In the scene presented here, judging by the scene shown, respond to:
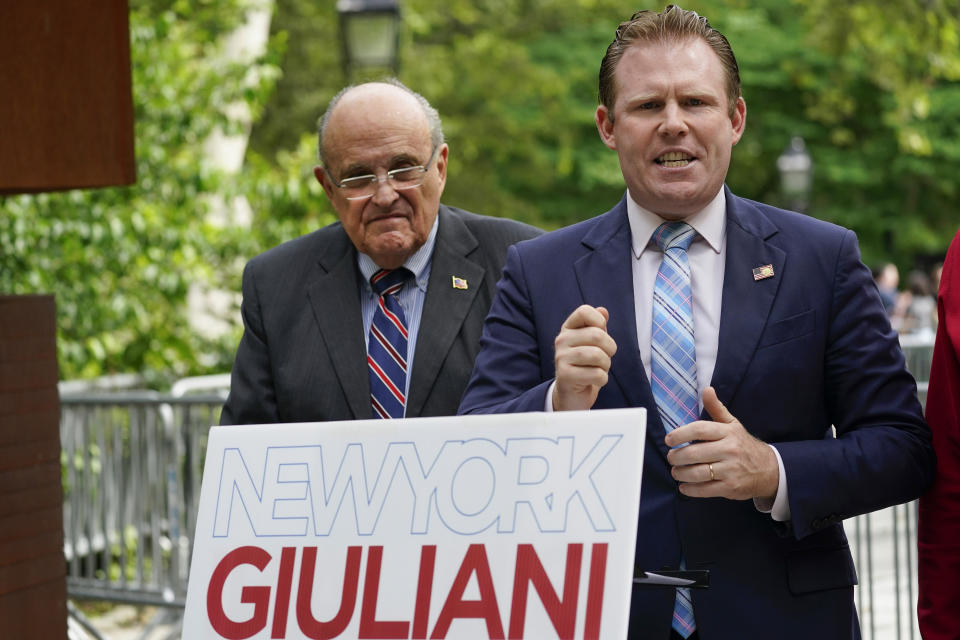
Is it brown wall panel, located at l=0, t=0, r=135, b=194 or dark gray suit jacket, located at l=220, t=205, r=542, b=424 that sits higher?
brown wall panel, located at l=0, t=0, r=135, b=194

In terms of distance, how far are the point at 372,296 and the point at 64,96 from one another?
4.79 ft

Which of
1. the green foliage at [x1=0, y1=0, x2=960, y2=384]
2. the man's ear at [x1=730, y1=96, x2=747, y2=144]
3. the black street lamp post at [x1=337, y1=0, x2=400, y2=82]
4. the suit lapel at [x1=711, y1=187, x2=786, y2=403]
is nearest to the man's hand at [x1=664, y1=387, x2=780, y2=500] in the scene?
the suit lapel at [x1=711, y1=187, x2=786, y2=403]

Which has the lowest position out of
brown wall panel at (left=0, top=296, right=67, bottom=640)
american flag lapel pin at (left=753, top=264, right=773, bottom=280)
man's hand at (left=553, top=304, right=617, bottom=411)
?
brown wall panel at (left=0, top=296, right=67, bottom=640)

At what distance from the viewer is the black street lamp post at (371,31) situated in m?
11.6

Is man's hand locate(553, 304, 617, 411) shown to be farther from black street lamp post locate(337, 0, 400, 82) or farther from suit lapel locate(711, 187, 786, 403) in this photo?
black street lamp post locate(337, 0, 400, 82)

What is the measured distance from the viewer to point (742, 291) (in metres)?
3.17

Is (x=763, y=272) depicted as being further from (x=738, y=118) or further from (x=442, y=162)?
(x=442, y=162)

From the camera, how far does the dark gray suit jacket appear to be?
420 centimetres

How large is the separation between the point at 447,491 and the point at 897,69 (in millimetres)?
14650

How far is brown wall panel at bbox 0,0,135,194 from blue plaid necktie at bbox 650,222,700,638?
263 cm

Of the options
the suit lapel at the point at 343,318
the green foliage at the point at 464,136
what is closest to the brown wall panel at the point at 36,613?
the suit lapel at the point at 343,318

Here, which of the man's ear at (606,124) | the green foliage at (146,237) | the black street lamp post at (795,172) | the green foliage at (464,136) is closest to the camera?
the man's ear at (606,124)

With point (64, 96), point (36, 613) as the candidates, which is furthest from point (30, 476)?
point (64, 96)

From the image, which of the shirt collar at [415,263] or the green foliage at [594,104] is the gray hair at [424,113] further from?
the green foliage at [594,104]
